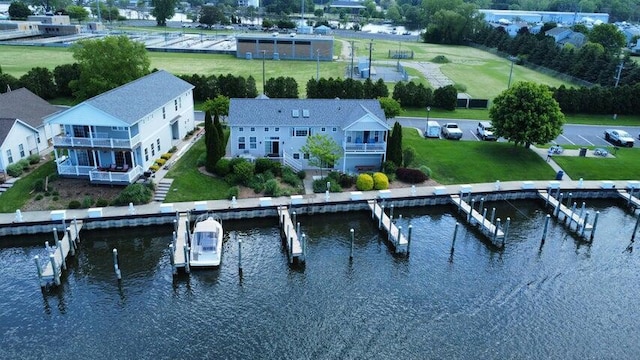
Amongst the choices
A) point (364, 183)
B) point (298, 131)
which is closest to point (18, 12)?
point (298, 131)

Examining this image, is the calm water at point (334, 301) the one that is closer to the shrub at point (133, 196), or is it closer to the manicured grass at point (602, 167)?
the shrub at point (133, 196)

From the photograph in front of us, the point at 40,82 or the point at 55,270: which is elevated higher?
→ the point at 40,82

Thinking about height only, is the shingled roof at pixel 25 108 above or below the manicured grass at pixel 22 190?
above

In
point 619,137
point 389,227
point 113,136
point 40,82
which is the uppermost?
point 113,136

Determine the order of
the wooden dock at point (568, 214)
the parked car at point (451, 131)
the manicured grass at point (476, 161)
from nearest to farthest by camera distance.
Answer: the wooden dock at point (568, 214)
the manicured grass at point (476, 161)
the parked car at point (451, 131)

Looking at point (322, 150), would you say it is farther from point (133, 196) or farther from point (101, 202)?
point (101, 202)

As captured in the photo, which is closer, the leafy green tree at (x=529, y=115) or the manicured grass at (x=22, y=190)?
the manicured grass at (x=22, y=190)

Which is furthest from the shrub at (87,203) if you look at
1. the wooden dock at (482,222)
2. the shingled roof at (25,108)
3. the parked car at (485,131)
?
the parked car at (485,131)
